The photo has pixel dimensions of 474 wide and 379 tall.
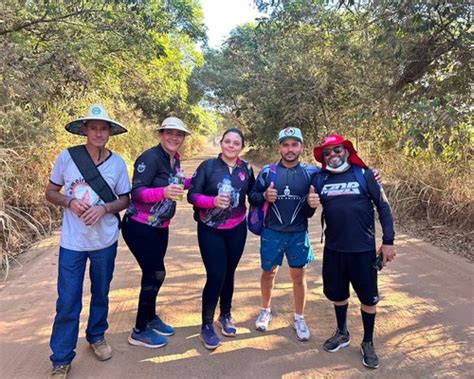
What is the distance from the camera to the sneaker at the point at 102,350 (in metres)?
3.23

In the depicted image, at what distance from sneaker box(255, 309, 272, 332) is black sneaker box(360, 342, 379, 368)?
86 centimetres

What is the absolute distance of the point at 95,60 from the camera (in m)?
10.2

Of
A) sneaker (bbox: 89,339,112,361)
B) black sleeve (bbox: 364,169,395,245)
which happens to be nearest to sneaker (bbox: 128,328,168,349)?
sneaker (bbox: 89,339,112,361)

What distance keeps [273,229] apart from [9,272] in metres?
3.58

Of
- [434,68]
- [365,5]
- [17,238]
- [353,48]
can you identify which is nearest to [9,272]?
[17,238]

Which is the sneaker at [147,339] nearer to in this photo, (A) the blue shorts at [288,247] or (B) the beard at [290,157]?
(A) the blue shorts at [288,247]

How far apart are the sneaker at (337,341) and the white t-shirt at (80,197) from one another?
1927mm

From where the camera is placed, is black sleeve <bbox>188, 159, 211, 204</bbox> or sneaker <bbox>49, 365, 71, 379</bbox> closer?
sneaker <bbox>49, 365, 71, 379</bbox>

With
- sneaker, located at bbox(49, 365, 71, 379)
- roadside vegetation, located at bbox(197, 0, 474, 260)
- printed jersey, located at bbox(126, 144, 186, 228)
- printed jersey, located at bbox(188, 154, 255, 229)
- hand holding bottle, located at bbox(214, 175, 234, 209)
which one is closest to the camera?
sneaker, located at bbox(49, 365, 71, 379)

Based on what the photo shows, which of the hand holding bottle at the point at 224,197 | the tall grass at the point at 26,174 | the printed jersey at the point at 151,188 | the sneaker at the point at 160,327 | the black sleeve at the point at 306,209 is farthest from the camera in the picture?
the tall grass at the point at 26,174

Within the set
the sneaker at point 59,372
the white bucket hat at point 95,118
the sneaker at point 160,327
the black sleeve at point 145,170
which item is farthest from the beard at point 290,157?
the sneaker at point 59,372

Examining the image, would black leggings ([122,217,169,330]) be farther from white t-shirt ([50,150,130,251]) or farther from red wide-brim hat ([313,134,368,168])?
red wide-brim hat ([313,134,368,168])

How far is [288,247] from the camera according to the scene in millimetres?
3604

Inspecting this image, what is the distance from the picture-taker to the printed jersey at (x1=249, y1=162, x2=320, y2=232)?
138 inches
